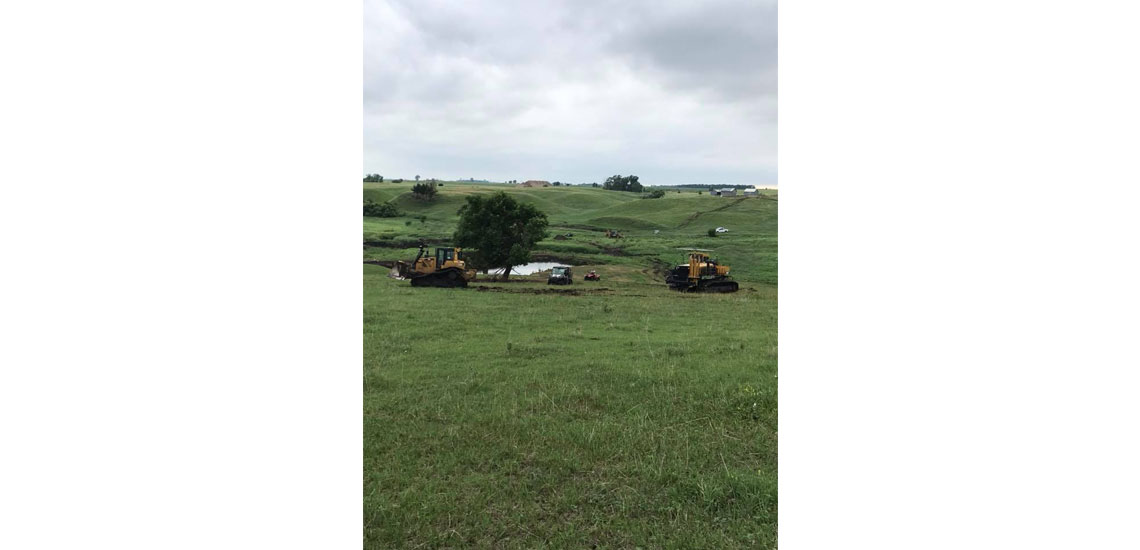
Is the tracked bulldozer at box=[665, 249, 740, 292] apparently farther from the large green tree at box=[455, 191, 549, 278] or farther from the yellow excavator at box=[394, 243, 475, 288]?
the yellow excavator at box=[394, 243, 475, 288]

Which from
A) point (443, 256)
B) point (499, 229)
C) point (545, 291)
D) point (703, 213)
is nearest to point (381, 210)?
point (443, 256)

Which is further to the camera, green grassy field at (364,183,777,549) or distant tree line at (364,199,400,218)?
distant tree line at (364,199,400,218)

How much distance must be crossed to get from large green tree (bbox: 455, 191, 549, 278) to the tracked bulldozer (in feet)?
2.88

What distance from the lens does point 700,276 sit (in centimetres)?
330

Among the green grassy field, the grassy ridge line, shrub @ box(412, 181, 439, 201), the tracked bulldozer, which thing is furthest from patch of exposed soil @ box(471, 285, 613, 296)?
shrub @ box(412, 181, 439, 201)

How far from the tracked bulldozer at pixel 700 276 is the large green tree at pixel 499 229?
2.88 ft

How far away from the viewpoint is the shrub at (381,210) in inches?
122

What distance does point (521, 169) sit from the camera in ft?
9.95

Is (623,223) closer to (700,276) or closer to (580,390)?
(700,276)

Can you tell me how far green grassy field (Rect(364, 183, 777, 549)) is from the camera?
195cm

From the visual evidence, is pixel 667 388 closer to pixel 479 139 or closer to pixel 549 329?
pixel 549 329

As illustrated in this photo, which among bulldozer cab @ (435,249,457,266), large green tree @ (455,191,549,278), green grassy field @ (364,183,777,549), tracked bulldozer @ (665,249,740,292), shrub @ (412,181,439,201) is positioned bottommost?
green grassy field @ (364,183,777,549)

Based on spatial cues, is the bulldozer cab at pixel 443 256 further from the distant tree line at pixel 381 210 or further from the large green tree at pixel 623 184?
the large green tree at pixel 623 184
